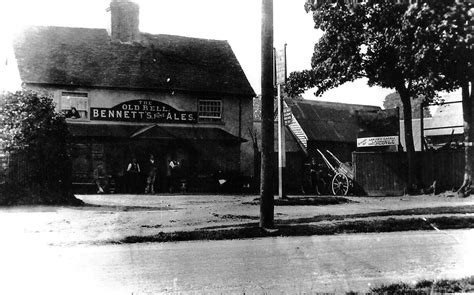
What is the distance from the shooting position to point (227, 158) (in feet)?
97.5

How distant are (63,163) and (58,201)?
128cm

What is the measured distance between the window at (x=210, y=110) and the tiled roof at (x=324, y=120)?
8684mm

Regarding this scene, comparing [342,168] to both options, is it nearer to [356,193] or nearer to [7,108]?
[356,193]

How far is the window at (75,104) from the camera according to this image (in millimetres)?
27406

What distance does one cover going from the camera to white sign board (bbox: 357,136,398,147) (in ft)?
79.6

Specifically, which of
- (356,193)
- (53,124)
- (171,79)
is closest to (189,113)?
(171,79)

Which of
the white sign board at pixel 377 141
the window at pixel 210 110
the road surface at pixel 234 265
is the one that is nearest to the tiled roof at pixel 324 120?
the window at pixel 210 110

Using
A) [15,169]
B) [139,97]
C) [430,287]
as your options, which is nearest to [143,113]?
[139,97]

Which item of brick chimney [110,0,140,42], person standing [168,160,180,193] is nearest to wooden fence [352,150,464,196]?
person standing [168,160,180,193]

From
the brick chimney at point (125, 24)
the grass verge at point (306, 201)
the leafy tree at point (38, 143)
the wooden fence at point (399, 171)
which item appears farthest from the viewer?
the brick chimney at point (125, 24)

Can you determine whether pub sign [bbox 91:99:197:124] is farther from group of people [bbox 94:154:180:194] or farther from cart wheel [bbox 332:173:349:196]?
cart wheel [bbox 332:173:349:196]

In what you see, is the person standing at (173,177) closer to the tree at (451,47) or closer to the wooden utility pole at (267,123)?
the tree at (451,47)

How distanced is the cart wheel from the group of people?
7.60 metres

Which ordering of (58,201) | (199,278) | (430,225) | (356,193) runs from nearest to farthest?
(199,278), (430,225), (58,201), (356,193)
